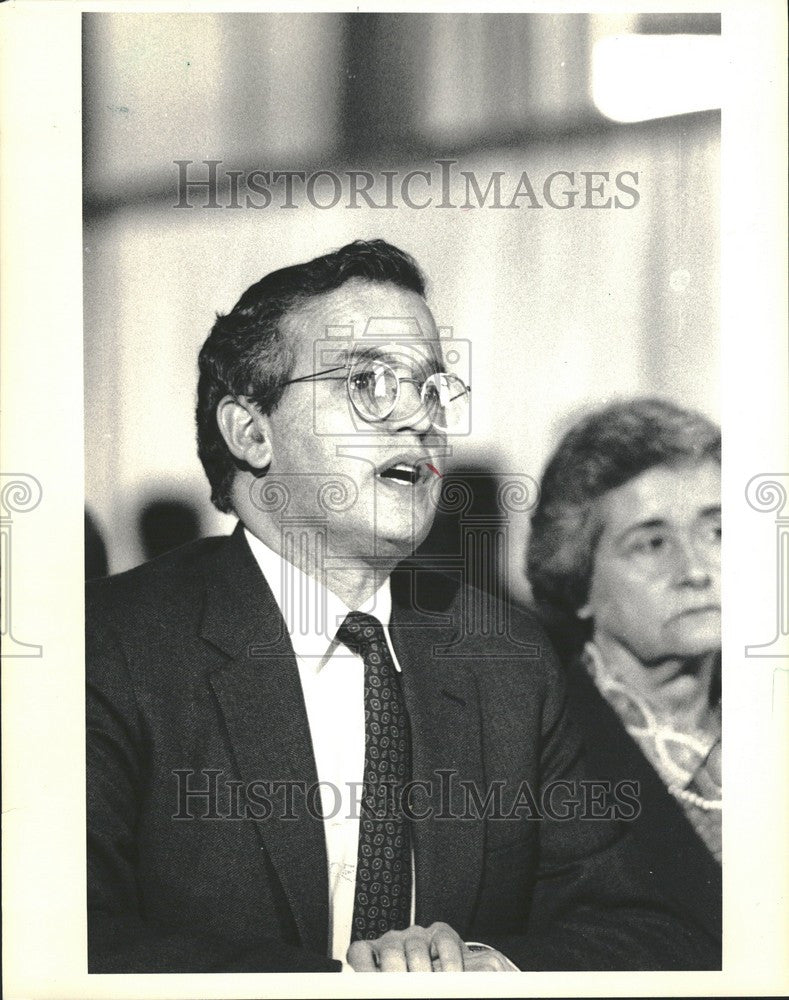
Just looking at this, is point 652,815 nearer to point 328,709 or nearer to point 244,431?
point 328,709

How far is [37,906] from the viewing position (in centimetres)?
247

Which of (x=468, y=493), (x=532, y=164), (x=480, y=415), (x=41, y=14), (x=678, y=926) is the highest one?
(x=41, y=14)

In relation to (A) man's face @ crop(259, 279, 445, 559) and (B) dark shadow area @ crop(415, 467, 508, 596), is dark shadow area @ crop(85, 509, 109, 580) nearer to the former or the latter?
(A) man's face @ crop(259, 279, 445, 559)

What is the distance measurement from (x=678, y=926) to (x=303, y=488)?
1.21 metres

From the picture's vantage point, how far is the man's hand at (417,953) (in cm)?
243

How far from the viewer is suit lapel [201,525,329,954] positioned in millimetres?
2410

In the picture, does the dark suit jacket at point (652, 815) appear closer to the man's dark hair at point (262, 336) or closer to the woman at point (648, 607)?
the woman at point (648, 607)

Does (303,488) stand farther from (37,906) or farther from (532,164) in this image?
(37,906)

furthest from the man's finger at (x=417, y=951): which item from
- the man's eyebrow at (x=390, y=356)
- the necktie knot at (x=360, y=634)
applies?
the man's eyebrow at (x=390, y=356)

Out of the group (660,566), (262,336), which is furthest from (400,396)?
(660,566)

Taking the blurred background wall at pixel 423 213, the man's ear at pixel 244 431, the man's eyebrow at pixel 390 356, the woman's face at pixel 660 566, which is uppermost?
the blurred background wall at pixel 423 213

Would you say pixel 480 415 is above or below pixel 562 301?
below

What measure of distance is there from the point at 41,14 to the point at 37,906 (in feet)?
6.14

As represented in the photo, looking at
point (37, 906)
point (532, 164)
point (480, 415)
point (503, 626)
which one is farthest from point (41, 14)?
point (37, 906)
